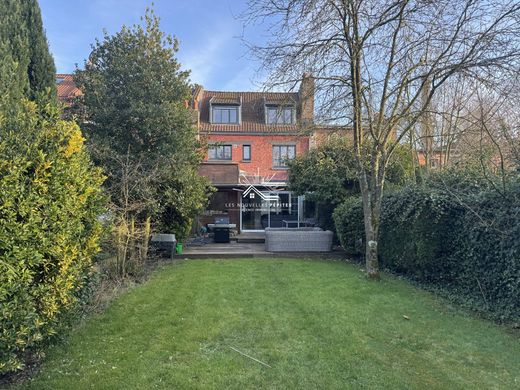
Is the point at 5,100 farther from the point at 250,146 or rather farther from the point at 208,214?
the point at 250,146

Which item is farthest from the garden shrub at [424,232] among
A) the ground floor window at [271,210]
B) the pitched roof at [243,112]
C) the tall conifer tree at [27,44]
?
the pitched roof at [243,112]

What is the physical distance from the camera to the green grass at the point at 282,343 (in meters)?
3.61

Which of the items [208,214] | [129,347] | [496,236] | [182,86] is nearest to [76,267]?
[129,347]

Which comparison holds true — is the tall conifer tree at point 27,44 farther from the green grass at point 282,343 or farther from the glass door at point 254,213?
the glass door at point 254,213

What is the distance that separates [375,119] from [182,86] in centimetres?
643

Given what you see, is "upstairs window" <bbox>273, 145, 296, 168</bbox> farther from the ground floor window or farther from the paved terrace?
the paved terrace

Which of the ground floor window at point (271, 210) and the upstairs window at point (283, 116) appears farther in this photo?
the ground floor window at point (271, 210)

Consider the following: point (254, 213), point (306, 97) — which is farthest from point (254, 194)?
point (306, 97)

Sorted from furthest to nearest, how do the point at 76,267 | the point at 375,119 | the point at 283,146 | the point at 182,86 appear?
1. the point at 283,146
2. the point at 182,86
3. the point at 375,119
4. the point at 76,267

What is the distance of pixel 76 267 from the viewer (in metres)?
3.73

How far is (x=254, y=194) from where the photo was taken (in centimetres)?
1842

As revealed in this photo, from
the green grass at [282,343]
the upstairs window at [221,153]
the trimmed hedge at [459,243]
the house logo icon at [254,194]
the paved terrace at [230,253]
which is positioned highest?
the upstairs window at [221,153]

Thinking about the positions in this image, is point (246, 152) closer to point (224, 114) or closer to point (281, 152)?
point (281, 152)

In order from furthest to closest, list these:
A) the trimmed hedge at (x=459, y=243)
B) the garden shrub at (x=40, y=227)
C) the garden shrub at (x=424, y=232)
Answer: the garden shrub at (x=424, y=232) → the trimmed hedge at (x=459, y=243) → the garden shrub at (x=40, y=227)
